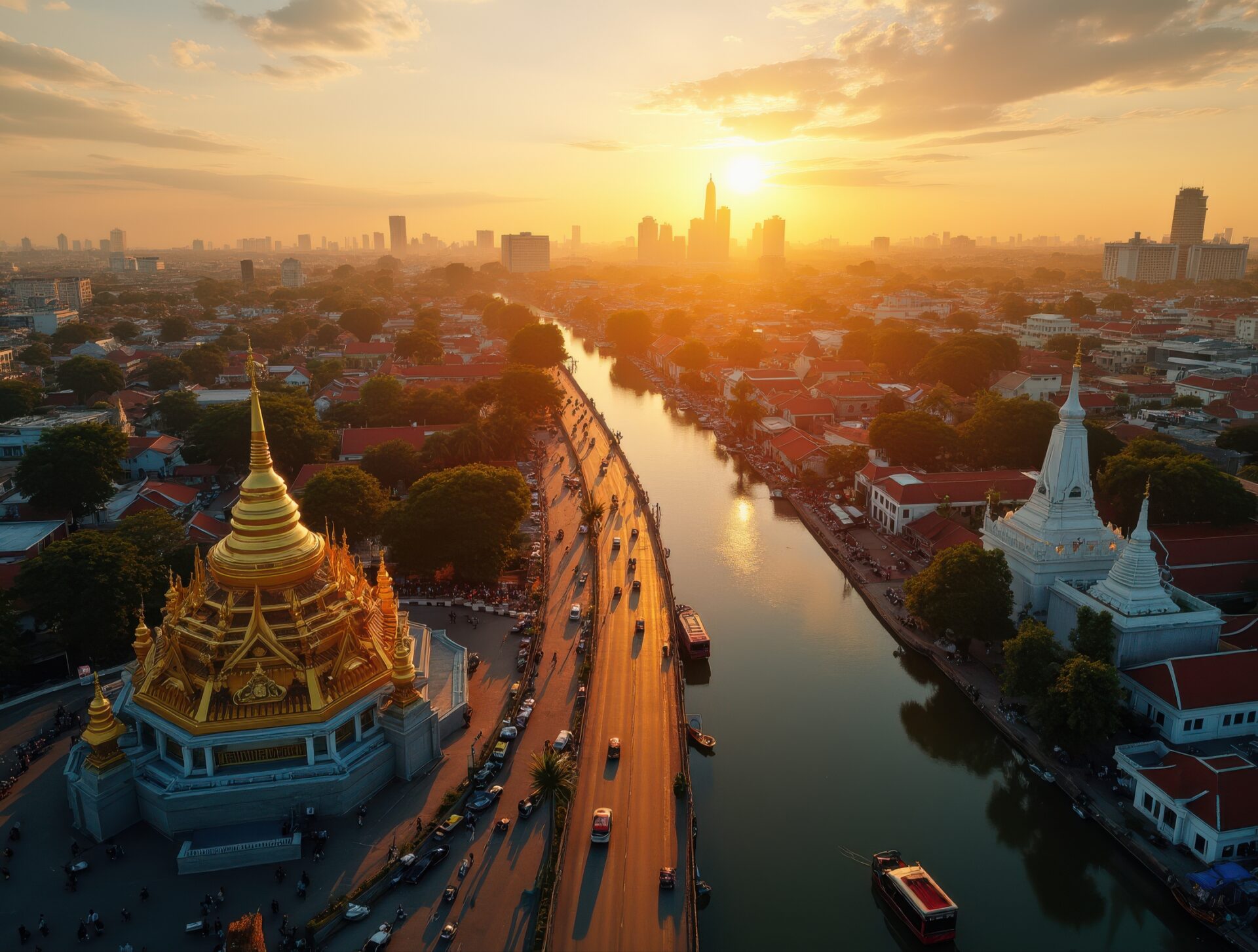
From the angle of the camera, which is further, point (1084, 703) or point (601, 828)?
point (1084, 703)

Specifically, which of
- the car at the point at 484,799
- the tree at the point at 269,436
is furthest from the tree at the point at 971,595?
the tree at the point at 269,436

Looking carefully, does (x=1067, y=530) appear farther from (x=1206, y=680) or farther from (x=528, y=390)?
(x=528, y=390)

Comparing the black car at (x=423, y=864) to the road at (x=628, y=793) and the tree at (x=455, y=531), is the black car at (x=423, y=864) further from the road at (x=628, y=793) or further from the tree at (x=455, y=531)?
the tree at (x=455, y=531)

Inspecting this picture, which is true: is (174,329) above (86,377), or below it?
above

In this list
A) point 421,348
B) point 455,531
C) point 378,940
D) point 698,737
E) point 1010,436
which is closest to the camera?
point 378,940

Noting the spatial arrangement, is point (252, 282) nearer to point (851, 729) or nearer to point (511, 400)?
point (511, 400)

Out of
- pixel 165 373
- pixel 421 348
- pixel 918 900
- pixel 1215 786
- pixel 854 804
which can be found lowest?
pixel 854 804

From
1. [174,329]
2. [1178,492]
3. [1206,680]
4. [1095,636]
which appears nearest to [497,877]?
[1095,636]
